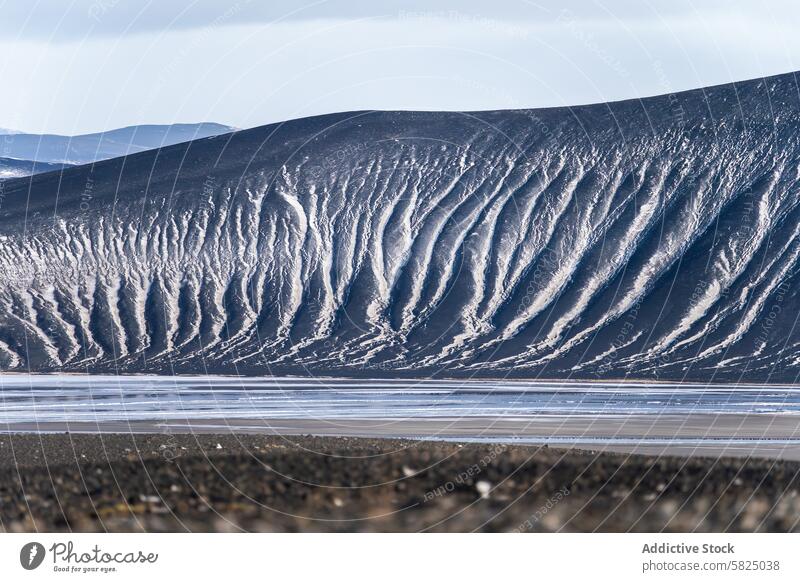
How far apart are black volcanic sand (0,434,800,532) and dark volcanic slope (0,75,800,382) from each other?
260 feet

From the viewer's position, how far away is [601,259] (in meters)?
130

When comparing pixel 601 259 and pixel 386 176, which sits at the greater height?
pixel 386 176

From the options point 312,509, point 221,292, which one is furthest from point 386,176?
point 312,509

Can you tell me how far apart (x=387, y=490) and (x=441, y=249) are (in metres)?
112

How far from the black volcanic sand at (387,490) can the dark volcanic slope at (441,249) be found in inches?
3119

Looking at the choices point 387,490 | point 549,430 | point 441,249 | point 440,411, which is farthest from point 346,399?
point 441,249

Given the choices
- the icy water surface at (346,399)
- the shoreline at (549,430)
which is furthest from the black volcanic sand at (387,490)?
the icy water surface at (346,399)

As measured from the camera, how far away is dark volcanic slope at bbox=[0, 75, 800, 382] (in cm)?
11788

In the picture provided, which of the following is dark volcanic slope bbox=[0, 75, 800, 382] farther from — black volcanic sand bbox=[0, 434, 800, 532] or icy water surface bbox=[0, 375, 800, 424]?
black volcanic sand bbox=[0, 434, 800, 532]

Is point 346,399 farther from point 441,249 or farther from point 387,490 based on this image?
point 441,249

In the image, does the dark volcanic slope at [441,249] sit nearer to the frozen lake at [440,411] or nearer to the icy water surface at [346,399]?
the icy water surface at [346,399]
